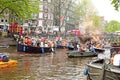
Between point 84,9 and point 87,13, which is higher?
point 84,9

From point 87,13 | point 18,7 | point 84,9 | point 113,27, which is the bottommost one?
point 18,7

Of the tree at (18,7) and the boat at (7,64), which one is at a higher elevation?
the tree at (18,7)

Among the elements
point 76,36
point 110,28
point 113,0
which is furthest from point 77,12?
point 113,0

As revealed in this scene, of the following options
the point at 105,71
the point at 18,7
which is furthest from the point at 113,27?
the point at 105,71

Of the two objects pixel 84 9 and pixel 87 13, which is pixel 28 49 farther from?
pixel 87 13

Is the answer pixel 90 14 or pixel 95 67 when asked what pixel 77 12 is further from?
pixel 95 67

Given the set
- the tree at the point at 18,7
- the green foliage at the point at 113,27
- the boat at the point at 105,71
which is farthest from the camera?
the green foliage at the point at 113,27

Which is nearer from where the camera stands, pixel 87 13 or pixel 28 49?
pixel 28 49

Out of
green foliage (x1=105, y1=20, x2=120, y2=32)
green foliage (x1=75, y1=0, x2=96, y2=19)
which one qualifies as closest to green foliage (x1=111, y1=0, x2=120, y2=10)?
green foliage (x1=75, y1=0, x2=96, y2=19)

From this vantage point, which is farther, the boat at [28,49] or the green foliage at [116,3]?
the boat at [28,49]

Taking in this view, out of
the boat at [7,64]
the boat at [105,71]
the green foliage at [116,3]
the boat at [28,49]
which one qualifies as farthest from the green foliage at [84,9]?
the boat at [105,71]

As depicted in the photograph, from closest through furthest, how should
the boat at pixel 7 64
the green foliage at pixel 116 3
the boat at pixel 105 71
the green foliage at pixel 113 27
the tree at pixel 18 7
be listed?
the boat at pixel 105 71, the boat at pixel 7 64, the green foliage at pixel 116 3, the tree at pixel 18 7, the green foliage at pixel 113 27

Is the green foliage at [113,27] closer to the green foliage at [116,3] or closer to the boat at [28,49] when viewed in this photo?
the boat at [28,49]

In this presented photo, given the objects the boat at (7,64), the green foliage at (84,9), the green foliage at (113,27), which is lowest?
the boat at (7,64)
